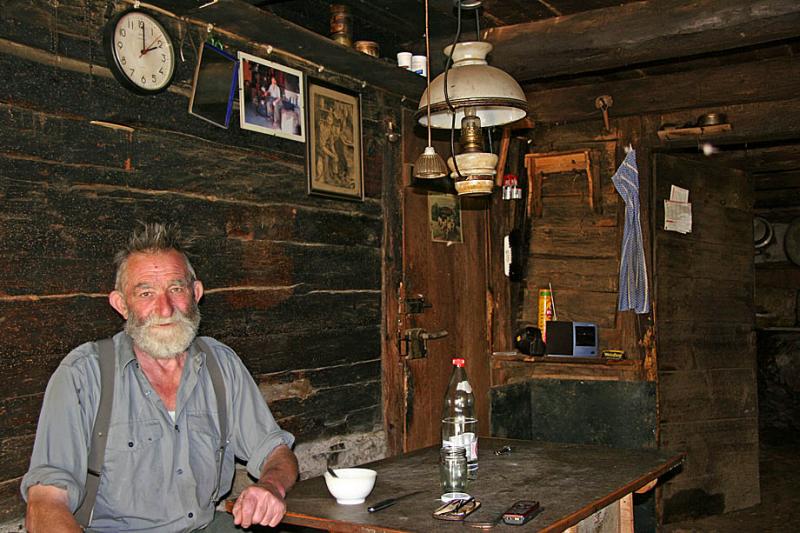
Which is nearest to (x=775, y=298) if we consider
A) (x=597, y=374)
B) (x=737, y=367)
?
(x=737, y=367)

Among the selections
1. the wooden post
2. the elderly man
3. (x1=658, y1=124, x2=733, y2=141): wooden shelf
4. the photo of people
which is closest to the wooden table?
the wooden post

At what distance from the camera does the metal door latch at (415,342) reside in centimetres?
485

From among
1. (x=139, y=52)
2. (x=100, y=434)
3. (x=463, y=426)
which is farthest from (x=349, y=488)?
(x=139, y=52)

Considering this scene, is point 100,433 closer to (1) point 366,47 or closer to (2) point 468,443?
(2) point 468,443

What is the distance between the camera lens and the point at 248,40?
3783 millimetres

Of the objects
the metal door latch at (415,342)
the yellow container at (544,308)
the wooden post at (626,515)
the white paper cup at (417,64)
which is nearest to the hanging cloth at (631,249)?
the yellow container at (544,308)

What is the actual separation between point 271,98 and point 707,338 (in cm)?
377

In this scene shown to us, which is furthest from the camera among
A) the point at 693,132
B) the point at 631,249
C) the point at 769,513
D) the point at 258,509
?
the point at 769,513

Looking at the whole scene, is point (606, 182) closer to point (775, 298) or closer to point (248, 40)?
point (248, 40)

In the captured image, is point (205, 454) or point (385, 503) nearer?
point (385, 503)

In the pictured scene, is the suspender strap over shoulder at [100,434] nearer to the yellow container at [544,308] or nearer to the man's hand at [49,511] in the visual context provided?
the man's hand at [49,511]

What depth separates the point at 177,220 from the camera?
3.43m

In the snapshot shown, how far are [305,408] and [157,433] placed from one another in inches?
55.8

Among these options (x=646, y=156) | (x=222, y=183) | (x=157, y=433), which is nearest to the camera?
(x=157, y=433)
